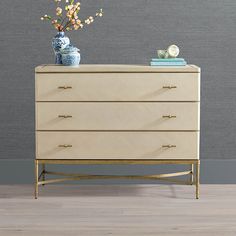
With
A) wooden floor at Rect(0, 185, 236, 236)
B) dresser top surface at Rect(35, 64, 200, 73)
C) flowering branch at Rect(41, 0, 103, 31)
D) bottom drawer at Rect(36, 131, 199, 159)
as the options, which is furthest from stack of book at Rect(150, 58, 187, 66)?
wooden floor at Rect(0, 185, 236, 236)

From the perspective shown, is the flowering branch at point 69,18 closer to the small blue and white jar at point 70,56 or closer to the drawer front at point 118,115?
the small blue and white jar at point 70,56

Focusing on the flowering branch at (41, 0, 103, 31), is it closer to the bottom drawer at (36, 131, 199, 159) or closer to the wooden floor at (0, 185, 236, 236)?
the bottom drawer at (36, 131, 199, 159)

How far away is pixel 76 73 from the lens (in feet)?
12.7

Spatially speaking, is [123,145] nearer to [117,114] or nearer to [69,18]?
[117,114]

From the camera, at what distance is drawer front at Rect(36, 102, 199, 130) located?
3885mm

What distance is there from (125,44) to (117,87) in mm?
608

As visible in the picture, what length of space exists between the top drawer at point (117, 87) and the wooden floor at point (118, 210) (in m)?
0.61

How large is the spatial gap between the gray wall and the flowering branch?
59 millimetres

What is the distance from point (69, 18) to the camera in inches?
163

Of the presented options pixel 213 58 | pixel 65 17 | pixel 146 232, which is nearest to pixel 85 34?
pixel 65 17

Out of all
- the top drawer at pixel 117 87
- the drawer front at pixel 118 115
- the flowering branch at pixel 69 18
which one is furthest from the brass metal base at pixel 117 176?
the flowering branch at pixel 69 18

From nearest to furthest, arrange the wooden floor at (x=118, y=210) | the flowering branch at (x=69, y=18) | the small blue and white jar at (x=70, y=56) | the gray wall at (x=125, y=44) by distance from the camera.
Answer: the wooden floor at (x=118, y=210)
the small blue and white jar at (x=70, y=56)
the flowering branch at (x=69, y=18)
the gray wall at (x=125, y=44)

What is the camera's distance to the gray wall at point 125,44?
4.37 m

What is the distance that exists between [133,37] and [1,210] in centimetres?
148
